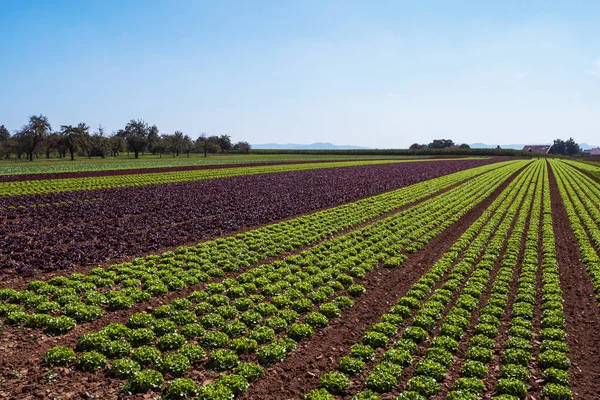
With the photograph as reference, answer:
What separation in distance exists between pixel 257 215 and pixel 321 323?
16.8 meters

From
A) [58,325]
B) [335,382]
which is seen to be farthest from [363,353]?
[58,325]

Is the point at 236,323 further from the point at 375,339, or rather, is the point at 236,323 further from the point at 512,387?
the point at 512,387

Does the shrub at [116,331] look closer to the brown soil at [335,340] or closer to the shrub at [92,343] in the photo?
the shrub at [92,343]

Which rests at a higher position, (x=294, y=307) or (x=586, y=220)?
(x=586, y=220)

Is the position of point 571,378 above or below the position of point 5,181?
below

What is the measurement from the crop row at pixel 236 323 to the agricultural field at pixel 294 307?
0.05m

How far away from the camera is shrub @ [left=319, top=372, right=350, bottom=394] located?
8938 mm

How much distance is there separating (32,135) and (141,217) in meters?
100

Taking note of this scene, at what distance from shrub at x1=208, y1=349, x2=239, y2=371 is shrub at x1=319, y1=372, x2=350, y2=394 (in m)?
2.28

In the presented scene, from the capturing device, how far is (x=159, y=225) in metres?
24.5

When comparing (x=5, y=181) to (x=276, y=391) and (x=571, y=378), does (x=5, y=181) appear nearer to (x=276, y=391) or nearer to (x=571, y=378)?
(x=276, y=391)

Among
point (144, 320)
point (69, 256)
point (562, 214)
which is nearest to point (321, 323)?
point (144, 320)

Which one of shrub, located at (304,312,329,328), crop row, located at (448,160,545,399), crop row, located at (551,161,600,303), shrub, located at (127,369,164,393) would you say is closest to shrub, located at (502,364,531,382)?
crop row, located at (448,160,545,399)

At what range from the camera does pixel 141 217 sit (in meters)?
26.6
